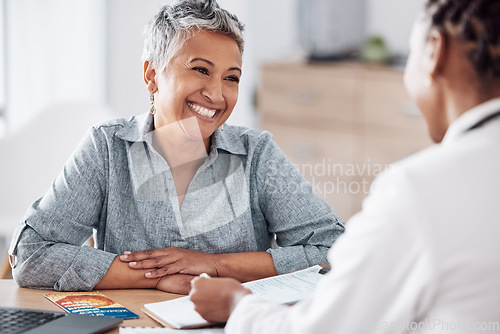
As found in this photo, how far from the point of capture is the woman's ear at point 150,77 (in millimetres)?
1758

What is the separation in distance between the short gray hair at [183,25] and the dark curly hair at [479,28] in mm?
806

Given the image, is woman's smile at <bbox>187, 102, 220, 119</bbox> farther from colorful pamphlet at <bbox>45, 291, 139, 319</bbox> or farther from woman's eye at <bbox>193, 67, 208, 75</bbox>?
colorful pamphlet at <bbox>45, 291, 139, 319</bbox>

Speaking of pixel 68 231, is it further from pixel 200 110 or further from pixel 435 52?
pixel 435 52

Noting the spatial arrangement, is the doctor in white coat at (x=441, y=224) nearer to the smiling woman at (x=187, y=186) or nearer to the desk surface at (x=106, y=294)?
the desk surface at (x=106, y=294)

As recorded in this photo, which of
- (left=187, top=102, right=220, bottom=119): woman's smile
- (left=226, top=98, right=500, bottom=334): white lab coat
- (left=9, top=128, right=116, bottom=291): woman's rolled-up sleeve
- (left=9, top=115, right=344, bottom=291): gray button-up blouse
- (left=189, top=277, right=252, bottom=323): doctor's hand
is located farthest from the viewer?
(left=187, top=102, right=220, bottom=119): woman's smile

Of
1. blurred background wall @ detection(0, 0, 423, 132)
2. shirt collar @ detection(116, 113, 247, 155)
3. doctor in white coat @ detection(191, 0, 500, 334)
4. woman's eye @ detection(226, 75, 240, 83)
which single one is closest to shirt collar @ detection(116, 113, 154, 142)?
shirt collar @ detection(116, 113, 247, 155)

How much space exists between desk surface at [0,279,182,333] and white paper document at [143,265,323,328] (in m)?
0.03

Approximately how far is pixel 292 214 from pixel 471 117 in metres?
0.81

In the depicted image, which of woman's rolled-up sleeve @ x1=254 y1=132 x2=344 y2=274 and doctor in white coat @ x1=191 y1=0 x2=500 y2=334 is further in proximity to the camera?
woman's rolled-up sleeve @ x1=254 y1=132 x2=344 y2=274

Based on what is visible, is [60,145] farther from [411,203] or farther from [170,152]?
[411,203]

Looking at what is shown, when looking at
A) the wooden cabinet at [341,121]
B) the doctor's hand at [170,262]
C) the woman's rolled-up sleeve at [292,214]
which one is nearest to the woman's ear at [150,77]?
the woman's rolled-up sleeve at [292,214]

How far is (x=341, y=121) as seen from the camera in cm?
392

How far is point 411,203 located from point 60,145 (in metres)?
2.18

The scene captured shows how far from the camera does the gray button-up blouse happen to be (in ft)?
5.24
